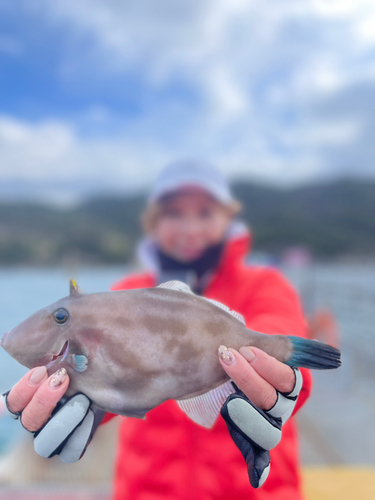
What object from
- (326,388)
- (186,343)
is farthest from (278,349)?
(326,388)

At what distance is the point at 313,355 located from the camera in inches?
31.2

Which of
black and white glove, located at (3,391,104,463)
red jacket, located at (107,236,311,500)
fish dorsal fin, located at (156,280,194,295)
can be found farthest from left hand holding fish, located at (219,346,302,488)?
red jacket, located at (107,236,311,500)

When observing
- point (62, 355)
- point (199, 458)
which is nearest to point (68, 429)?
point (62, 355)

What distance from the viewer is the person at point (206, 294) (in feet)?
4.76

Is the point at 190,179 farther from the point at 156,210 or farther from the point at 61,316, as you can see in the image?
the point at 61,316

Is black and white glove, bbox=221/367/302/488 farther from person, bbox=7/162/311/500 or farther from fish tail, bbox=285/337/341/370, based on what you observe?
person, bbox=7/162/311/500

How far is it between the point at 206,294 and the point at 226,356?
0.99 m

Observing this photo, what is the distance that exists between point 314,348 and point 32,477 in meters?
3.23

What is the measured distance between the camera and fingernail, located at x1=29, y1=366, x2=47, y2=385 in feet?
2.64

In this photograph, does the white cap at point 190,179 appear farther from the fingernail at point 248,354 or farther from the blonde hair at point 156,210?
the fingernail at point 248,354

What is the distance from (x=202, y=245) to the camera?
1712 millimetres

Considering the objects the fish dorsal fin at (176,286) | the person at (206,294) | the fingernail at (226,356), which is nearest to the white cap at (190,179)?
the person at (206,294)

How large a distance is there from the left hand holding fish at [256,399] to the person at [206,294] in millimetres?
323

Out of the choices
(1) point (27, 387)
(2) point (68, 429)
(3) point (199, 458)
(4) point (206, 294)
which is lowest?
(3) point (199, 458)
